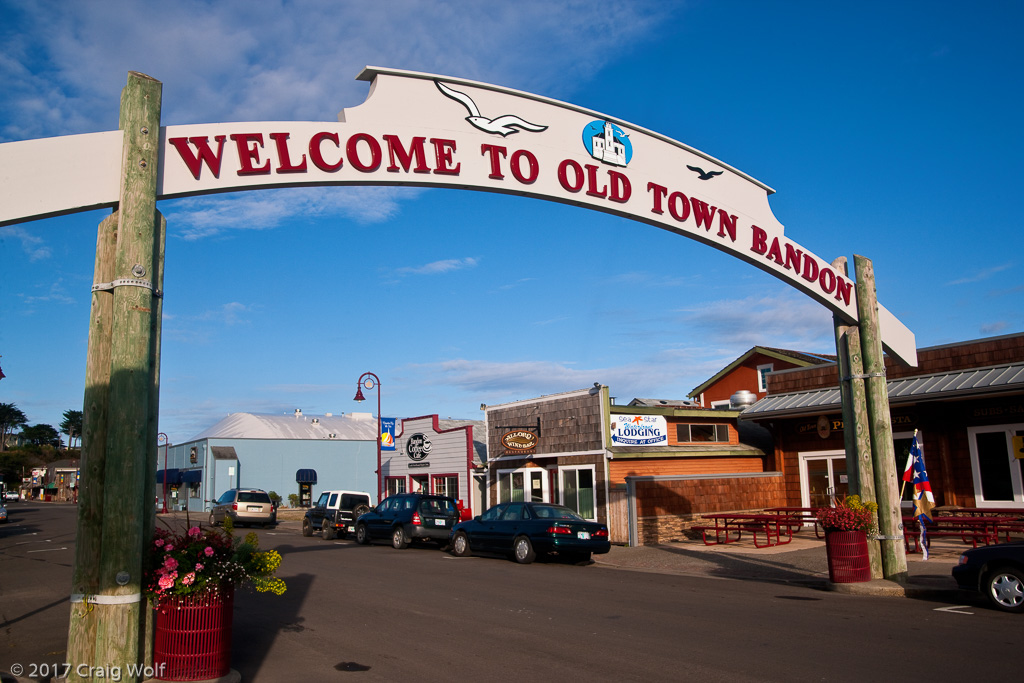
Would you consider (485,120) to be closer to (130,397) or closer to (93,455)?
(130,397)

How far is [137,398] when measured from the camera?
20.6ft

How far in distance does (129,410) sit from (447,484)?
26.3 metres

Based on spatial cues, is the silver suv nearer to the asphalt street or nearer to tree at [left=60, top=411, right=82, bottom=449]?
the asphalt street

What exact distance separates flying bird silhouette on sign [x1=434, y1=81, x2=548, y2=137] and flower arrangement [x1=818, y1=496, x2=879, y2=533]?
7.72 metres

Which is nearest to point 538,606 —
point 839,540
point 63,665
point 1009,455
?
point 839,540

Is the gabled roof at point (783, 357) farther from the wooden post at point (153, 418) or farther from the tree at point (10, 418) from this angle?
the tree at point (10, 418)

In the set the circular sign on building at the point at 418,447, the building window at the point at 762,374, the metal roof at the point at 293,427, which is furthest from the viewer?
the metal roof at the point at 293,427

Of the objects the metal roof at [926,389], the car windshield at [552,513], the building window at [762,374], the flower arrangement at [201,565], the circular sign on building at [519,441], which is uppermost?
the building window at [762,374]

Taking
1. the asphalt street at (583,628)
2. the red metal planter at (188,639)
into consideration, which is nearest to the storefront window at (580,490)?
the asphalt street at (583,628)

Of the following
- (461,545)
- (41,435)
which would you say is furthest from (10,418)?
(461,545)

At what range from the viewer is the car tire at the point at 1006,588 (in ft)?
32.8

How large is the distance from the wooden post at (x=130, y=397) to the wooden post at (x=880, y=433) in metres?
10.7

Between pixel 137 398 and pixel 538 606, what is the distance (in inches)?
277

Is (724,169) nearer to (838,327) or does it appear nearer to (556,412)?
(838,327)
